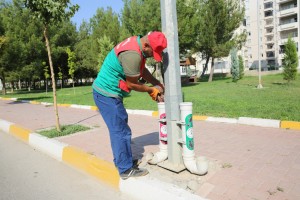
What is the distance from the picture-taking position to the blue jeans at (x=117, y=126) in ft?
11.8

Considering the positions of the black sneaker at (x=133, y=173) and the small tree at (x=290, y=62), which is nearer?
the black sneaker at (x=133, y=173)

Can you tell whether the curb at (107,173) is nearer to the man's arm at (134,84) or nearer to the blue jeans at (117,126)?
the blue jeans at (117,126)

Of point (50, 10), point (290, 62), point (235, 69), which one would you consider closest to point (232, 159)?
point (50, 10)

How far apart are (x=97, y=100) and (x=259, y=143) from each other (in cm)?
316

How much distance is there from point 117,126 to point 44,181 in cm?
151

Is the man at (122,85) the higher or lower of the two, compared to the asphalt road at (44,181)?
higher

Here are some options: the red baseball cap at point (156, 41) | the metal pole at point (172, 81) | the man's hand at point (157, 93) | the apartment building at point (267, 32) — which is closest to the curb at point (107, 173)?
the metal pole at point (172, 81)

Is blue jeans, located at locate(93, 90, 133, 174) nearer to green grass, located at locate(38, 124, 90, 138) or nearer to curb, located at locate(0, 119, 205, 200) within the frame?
curb, located at locate(0, 119, 205, 200)

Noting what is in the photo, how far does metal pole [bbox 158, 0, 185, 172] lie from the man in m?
0.21

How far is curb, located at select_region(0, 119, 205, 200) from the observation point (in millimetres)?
3198

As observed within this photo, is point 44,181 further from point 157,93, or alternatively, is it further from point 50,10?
point 50,10

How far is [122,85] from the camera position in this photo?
3.59 m

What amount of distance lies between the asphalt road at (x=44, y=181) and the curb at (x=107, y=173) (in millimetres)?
111

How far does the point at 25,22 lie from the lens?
35906 mm
